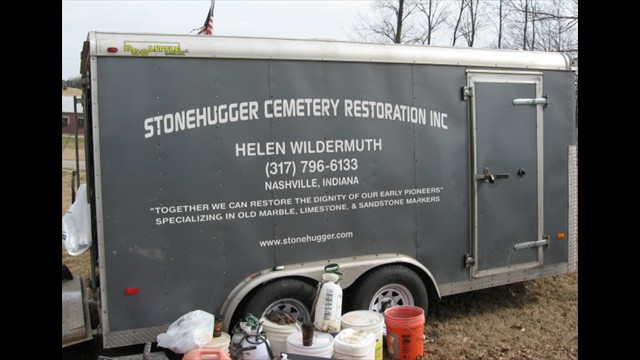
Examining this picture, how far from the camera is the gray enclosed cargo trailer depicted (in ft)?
14.6

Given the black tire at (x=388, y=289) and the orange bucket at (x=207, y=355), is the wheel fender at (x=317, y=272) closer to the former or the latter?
the black tire at (x=388, y=289)

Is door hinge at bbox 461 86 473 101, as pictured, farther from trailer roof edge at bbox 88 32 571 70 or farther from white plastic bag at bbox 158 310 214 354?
white plastic bag at bbox 158 310 214 354

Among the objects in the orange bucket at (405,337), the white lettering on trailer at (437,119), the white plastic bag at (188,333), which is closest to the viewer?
the white plastic bag at (188,333)

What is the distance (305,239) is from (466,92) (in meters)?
2.22

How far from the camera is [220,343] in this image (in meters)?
4.44

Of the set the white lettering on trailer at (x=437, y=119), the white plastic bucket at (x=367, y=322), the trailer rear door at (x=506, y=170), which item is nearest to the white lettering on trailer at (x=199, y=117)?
the white lettering on trailer at (x=437, y=119)

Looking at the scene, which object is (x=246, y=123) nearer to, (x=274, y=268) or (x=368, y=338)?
(x=274, y=268)

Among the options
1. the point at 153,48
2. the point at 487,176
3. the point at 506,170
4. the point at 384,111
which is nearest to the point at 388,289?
the point at 487,176

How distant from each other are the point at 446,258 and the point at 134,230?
300 centimetres

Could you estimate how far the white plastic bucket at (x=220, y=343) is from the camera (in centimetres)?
440

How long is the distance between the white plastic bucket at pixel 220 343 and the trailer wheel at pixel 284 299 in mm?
369

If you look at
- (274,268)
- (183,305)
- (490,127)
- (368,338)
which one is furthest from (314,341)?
(490,127)

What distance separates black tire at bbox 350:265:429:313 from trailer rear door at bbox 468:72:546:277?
722mm

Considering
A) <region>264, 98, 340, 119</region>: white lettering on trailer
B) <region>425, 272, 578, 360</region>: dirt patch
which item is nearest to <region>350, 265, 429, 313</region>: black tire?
<region>425, 272, 578, 360</region>: dirt patch
